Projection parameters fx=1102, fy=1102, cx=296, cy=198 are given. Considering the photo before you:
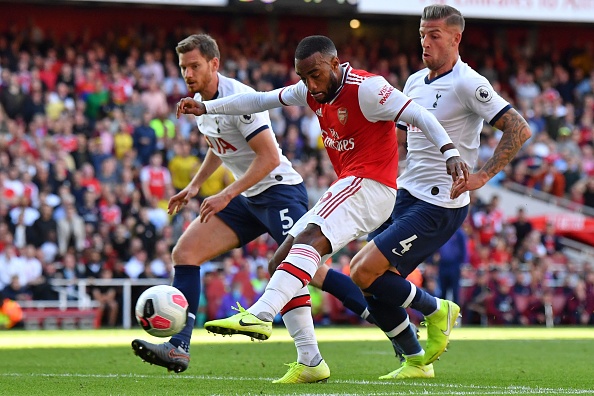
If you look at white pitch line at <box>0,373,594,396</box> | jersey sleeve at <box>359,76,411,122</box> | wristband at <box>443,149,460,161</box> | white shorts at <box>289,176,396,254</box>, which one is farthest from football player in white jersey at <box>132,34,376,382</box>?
wristband at <box>443,149,460,161</box>

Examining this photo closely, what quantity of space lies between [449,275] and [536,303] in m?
2.64

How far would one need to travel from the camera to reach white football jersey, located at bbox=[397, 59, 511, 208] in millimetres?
7590

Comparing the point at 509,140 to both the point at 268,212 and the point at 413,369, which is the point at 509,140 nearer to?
the point at 413,369

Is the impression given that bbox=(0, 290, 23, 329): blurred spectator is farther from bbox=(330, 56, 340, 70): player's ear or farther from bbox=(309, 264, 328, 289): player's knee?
bbox=(330, 56, 340, 70): player's ear

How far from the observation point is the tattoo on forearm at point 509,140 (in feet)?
23.6

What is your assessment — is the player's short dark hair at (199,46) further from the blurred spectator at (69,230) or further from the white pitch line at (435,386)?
the blurred spectator at (69,230)

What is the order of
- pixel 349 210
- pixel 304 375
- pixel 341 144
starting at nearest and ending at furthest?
1. pixel 349 210
2. pixel 341 144
3. pixel 304 375

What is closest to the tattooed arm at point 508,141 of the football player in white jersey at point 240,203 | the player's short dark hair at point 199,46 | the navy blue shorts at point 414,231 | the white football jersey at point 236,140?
the navy blue shorts at point 414,231

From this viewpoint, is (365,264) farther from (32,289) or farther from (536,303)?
(536,303)

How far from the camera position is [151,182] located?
20172mm

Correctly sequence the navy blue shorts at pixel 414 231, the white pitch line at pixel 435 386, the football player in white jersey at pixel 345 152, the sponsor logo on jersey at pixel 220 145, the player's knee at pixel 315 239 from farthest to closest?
the sponsor logo on jersey at pixel 220 145, the navy blue shorts at pixel 414 231, the player's knee at pixel 315 239, the football player in white jersey at pixel 345 152, the white pitch line at pixel 435 386

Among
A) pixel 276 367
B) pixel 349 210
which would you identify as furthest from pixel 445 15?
pixel 276 367

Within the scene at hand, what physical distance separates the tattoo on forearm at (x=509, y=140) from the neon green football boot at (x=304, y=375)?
1.84 meters

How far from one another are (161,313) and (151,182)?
13155 mm
